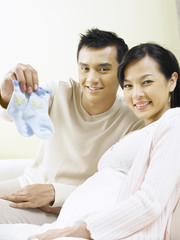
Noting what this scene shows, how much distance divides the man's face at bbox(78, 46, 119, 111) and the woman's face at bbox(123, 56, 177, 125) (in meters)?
0.31

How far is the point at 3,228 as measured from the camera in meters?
1.07

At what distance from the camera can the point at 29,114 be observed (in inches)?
51.5

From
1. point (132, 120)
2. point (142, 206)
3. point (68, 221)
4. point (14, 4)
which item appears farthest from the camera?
point (14, 4)

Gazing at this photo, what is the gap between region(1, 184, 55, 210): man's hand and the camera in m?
1.35

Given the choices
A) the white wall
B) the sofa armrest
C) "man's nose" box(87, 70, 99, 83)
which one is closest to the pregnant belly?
"man's nose" box(87, 70, 99, 83)

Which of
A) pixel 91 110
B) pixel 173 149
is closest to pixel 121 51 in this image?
pixel 91 110

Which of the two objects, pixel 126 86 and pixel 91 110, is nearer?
pixel 126 86

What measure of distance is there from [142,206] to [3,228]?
1.50ft

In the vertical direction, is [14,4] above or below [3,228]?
above

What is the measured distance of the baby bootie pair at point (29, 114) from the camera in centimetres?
128

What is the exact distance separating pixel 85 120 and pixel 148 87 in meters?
0.47

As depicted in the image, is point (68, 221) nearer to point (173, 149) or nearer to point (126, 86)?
point (173, 149)

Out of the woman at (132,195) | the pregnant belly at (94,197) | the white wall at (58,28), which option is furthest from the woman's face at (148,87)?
the white wall at (58,28)

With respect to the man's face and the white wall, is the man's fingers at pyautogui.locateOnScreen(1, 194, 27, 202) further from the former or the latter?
the white wall
